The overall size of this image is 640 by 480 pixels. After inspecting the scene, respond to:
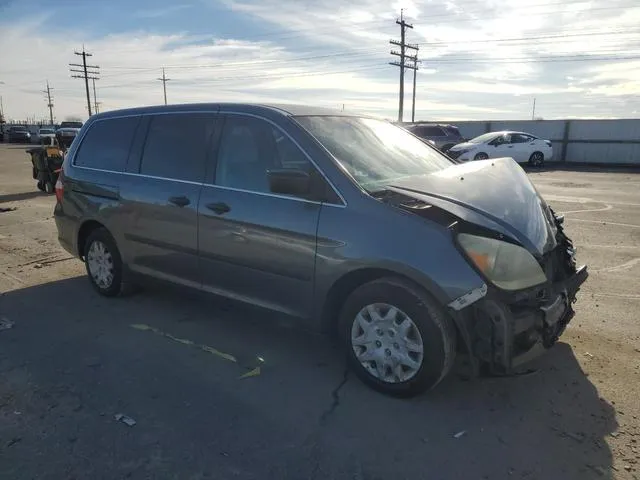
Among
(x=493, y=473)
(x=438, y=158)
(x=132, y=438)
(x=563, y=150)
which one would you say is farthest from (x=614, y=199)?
(x=563, y=150)

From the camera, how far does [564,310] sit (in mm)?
3389

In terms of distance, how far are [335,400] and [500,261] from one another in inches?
53.3

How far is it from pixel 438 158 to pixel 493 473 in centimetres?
263

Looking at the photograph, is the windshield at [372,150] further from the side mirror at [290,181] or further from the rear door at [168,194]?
the rear door at [168,194]

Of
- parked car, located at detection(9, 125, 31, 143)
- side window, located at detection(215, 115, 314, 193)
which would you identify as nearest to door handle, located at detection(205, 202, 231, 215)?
side window, located at detection(215, 115, 314, 193)

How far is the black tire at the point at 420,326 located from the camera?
3.07 meters

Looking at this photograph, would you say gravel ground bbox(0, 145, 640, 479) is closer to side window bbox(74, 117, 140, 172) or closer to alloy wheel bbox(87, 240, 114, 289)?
alloy wheel bbox(87, 240, 114, 289)

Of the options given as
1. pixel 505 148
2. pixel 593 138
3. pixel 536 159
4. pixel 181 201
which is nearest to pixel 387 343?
pixel 181 201

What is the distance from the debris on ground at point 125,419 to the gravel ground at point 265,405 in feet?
0.17

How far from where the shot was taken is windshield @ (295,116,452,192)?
143 inches

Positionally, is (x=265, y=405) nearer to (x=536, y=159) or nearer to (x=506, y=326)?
(x=506, y=326)

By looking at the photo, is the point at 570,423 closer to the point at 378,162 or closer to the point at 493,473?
the point at 493,473

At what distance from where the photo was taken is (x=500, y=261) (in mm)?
3004

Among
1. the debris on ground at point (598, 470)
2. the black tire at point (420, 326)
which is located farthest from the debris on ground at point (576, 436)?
the black tire at point (420, 326)
